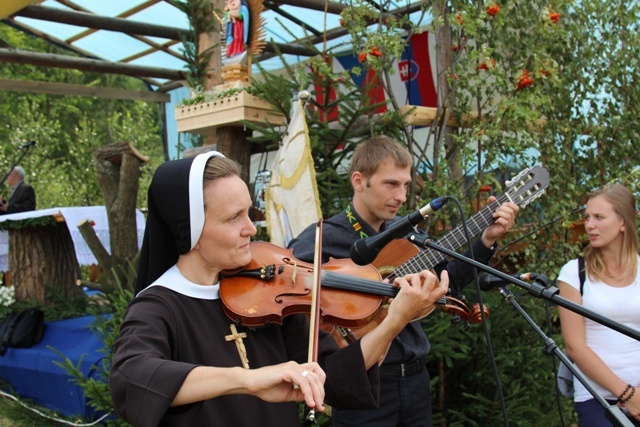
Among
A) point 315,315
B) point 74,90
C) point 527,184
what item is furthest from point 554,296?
point 74,90

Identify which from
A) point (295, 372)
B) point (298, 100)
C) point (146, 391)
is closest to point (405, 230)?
point (295, 372)

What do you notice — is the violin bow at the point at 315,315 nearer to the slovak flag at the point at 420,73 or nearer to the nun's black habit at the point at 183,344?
the nun's black habit at the point at 183,344

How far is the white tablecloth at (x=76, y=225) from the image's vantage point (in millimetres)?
6775

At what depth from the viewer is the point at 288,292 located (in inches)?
86.4

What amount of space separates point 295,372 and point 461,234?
181 cm

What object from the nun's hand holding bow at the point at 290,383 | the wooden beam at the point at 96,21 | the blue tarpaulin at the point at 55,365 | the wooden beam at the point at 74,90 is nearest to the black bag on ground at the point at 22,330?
the blue tarpaulin at the point at 55,365

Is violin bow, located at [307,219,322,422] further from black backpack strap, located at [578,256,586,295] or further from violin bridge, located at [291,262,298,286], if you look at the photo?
Result: black backpack strap, located at [578,256,586,295]

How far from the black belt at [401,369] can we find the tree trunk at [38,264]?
5.15m

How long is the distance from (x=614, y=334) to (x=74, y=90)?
11090 mm

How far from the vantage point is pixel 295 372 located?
1489 mm

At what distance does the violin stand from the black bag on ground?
4.85 metres

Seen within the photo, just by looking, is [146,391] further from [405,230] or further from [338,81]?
[338,81]

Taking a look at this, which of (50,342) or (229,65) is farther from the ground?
(229,65)

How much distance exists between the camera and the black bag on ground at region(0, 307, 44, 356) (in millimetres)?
6426
